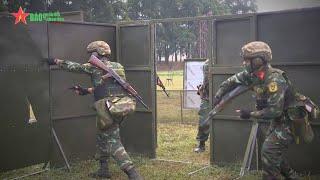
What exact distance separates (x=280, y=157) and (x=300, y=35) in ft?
6.45

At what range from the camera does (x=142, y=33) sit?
825cm

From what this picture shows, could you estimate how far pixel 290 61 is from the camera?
6.72 m

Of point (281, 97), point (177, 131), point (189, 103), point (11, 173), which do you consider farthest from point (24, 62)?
point (189, 103)

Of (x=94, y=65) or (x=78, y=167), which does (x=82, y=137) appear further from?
(x=94, y=65)

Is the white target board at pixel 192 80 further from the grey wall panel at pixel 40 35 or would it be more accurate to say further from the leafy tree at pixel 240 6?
the leafy tree at pixel 240 6

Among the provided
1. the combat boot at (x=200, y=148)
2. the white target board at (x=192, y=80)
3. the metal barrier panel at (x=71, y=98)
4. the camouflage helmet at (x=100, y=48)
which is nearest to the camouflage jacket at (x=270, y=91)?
the camouflage helmet at (x=100, y=48)

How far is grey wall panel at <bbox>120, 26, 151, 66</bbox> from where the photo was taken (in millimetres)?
8219

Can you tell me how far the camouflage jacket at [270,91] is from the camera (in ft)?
17.7

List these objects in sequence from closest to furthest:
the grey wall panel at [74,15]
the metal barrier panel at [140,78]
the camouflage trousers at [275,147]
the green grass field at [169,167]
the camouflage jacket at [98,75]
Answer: the camouflage trousers at [275,147] < the camouflage jacket at [98,75] < the green grass field at [169,167] < the metal barrier panel at [140,78] < the grey wall panel at [74,15]

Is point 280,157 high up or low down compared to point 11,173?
up

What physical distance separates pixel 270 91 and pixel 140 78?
3347 millimetres

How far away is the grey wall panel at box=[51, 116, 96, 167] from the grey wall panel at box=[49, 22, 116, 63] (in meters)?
1.05

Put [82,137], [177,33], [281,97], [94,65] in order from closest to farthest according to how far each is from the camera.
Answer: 1. [281,97]
2. [94,65]
3. [82,137]
4. [177,33]

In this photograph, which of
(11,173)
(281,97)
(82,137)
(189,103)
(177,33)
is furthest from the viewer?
(177,33)
